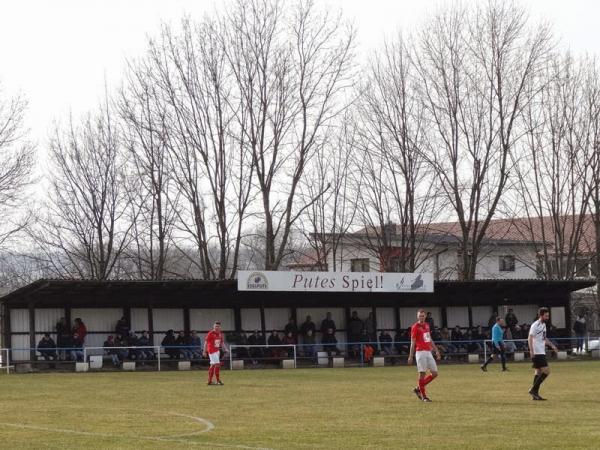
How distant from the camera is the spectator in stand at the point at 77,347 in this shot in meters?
38.7

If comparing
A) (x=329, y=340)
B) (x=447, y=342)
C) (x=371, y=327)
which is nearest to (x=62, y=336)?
(x=329, y=340)

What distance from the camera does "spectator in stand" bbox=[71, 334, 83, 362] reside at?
127ft

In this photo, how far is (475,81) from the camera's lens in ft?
164

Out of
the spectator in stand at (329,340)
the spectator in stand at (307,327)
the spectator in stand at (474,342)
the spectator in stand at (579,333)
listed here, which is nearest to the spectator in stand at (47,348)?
the spectator in stand at (307,327)

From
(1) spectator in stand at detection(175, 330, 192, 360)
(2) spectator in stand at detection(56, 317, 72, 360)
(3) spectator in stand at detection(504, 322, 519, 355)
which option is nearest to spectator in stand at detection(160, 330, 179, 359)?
(1) spectator in stand at detection(175, 330, 192, 360)

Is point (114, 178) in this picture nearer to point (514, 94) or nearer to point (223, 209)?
point (223, 209)

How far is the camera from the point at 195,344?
1631 inches

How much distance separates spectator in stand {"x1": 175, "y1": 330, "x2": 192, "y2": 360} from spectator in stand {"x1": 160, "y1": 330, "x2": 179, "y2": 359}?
147mm

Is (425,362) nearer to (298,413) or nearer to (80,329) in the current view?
(298,413)

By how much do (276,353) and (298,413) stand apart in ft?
74.7

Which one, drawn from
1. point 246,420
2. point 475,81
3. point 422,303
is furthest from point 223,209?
point 246,420

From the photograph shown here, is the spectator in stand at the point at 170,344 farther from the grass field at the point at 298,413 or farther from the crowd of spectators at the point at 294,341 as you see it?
the grass field at the point at 298,413

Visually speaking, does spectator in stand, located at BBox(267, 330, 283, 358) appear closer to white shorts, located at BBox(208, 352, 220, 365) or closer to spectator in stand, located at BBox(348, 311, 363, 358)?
spectator in stand, located at BBox(348, 311, 363, 358)

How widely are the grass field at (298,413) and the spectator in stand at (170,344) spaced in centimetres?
841
